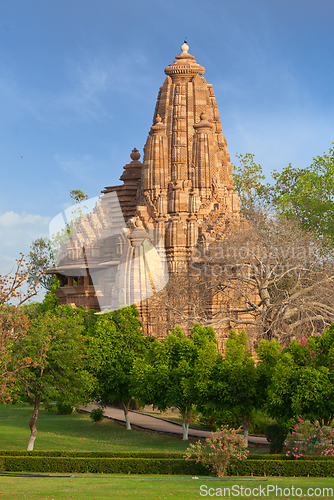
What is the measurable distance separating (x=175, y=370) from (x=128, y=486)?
11.4 meters

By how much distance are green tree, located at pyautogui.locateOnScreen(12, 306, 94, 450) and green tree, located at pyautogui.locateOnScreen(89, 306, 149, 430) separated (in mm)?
3472

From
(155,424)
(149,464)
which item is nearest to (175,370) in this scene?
(155,424)

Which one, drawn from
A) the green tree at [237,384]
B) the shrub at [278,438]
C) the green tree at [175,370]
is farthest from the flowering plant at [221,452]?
the green tree at [175,370]

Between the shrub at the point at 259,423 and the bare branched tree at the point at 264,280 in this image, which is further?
the bare branched tree at the point at 264,280

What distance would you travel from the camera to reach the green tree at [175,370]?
29125mm

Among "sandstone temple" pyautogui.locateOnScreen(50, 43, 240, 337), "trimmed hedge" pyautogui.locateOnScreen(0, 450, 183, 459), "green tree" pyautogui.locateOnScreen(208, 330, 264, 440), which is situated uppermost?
"sandstone temple" pyautogui.locateOnScreen(50, 43, 240, 337)

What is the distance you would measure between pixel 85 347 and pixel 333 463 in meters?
15.6

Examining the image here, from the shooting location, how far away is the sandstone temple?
43.9 metres

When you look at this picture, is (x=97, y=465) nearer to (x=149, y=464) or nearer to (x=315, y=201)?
(x=149, y=464)

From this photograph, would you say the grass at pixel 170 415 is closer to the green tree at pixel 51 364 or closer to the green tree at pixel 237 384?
the green tree at pixel 51 364

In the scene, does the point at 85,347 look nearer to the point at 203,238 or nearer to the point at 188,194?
the point at 203,238

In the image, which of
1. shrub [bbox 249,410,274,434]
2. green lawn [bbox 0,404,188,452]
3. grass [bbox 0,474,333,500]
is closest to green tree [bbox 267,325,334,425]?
grass [bbox 0,474,333,500]

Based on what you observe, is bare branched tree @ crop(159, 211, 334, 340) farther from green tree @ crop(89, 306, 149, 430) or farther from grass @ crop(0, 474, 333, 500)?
grass @ crop(0, 474, 333, 500)

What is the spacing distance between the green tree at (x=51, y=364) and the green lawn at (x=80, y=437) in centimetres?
204
